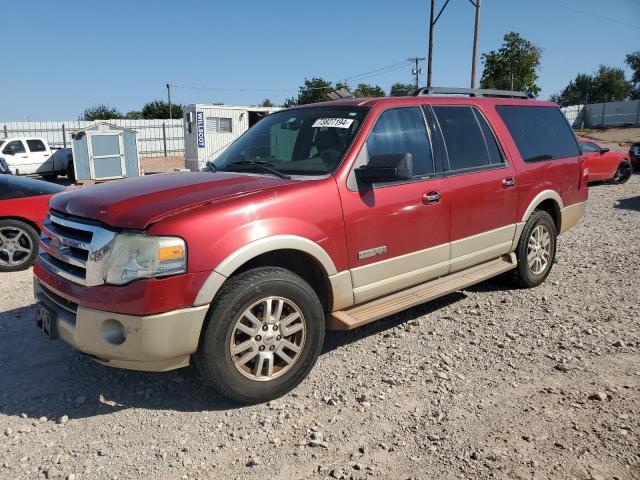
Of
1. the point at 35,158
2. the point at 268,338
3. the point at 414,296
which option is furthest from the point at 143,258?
the point at 35,158

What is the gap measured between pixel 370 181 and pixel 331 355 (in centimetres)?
137

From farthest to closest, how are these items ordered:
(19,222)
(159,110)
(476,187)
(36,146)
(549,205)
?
(159,110) → (36,146) → (19,222) → (549,205) → (476,187)

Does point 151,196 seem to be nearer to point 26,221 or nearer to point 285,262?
point 285,262

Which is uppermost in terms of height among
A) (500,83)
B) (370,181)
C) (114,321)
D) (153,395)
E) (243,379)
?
(500,83)

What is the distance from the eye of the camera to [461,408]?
319cm

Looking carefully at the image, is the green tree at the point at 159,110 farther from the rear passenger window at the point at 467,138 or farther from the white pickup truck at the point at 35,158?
the rear passenger window at the point at 467,138

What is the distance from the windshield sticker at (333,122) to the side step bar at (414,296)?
1347mm

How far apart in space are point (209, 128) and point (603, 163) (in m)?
13.8

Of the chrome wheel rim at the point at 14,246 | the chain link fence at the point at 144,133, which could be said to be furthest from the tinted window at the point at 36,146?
the chrome wheel rim at the point at 14,246

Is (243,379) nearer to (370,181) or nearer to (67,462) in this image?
(67,462)

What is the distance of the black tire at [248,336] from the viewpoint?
2977 millimetres

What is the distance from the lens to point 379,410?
10.4 feet

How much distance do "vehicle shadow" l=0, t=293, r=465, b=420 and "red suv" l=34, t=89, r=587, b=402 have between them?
17.1 inches

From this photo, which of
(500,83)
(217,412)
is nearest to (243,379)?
(217,412)
